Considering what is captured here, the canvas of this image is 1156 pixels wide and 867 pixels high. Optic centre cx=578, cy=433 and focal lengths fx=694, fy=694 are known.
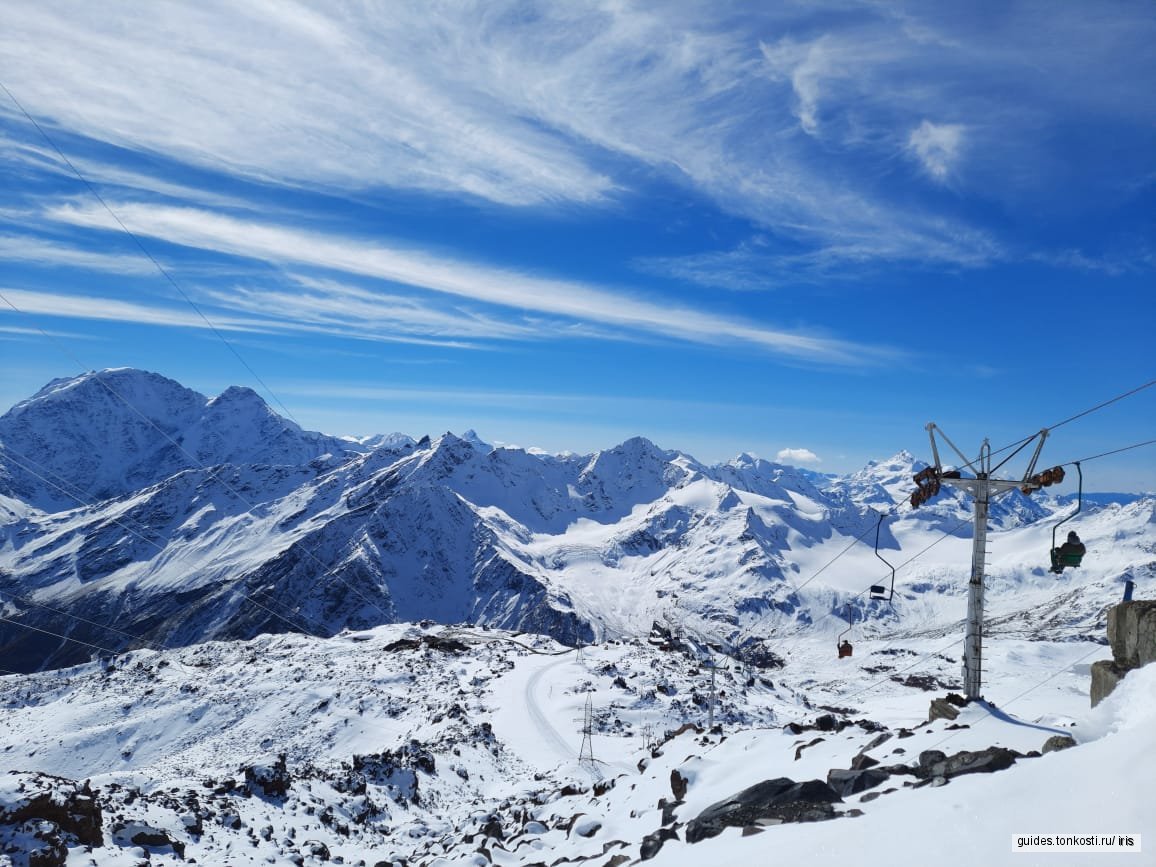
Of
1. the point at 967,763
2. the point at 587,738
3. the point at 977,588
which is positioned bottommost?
the point at 587,738

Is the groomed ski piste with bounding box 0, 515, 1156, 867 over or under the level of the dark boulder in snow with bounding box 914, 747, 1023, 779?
under

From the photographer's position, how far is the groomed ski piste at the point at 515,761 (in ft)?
34.0

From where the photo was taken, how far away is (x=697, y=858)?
1279 centimetres

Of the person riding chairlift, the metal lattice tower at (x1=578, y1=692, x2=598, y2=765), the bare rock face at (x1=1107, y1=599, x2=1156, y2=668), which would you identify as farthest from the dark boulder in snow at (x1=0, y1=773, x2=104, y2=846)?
the person riding chairlift

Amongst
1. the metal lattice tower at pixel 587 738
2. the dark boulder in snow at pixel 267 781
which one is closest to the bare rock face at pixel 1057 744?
the metal lattice tower at pixel 587 738

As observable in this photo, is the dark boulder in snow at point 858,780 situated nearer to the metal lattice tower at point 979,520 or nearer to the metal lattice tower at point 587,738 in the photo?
the metal lattice tower at point 979,520

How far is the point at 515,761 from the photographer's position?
39.2m

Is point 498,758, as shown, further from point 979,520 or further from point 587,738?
point 979,520

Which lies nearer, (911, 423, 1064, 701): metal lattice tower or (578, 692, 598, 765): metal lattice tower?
(911, 423, 1064, 701): metal lattice tower

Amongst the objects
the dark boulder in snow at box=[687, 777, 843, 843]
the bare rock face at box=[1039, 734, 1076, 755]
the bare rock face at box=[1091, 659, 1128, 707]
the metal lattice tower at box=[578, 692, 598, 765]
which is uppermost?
the bare rock face at box=[1091, 659, 1128, 707]

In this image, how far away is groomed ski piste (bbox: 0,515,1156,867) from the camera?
10367 mm

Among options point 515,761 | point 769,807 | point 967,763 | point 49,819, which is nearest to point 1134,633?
point 967,763

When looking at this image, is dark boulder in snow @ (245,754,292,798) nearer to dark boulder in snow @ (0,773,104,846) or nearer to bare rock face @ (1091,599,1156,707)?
dark boulder in snow @ (0,773,104,846)

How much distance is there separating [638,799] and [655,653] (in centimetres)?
5361
